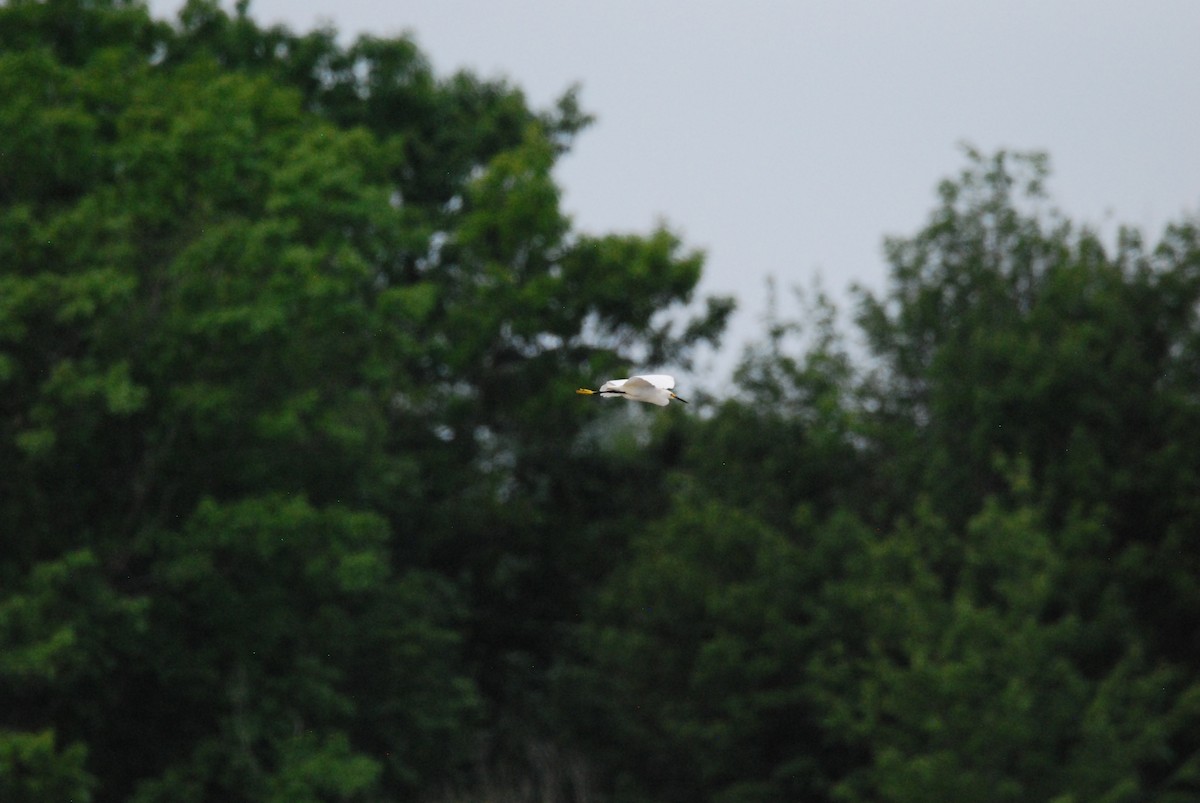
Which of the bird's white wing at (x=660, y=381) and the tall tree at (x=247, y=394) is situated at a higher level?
the tall tree at (x=247, y=394)

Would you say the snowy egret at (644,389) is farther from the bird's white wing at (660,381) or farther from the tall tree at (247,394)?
the tall tree at (247,394)

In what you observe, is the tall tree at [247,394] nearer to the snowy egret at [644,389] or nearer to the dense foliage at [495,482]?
the dense foliage at [495,482]

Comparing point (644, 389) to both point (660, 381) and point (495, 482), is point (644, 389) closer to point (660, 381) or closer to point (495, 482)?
point (660, 381)

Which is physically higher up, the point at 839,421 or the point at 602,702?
the point at 839,421

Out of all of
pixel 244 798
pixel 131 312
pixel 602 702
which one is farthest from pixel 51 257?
pixel 602 702

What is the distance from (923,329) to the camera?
94.0 ft

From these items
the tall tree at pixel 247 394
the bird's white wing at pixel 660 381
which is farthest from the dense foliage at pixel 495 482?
the bird's white wing at pixel 660 381

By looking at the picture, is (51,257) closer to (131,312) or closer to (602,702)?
(131,312)

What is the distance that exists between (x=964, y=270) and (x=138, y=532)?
13.4 metres

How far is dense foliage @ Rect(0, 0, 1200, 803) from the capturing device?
20594 mm

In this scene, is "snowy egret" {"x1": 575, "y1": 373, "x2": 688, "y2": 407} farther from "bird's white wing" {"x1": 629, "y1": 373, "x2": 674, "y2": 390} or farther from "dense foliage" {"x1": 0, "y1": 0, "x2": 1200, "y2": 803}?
"dense foliage" {"x1": 0, "y1": 0, "x2": 1200, "y2": 803}

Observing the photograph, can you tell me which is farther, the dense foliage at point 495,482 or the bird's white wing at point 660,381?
the dense foliage at point 495,482

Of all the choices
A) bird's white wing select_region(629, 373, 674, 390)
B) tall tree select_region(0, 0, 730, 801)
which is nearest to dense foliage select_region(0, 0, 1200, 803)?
tall tree select_region(0, 0, 730, 801)

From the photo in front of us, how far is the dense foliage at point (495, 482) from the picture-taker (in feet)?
67.6
